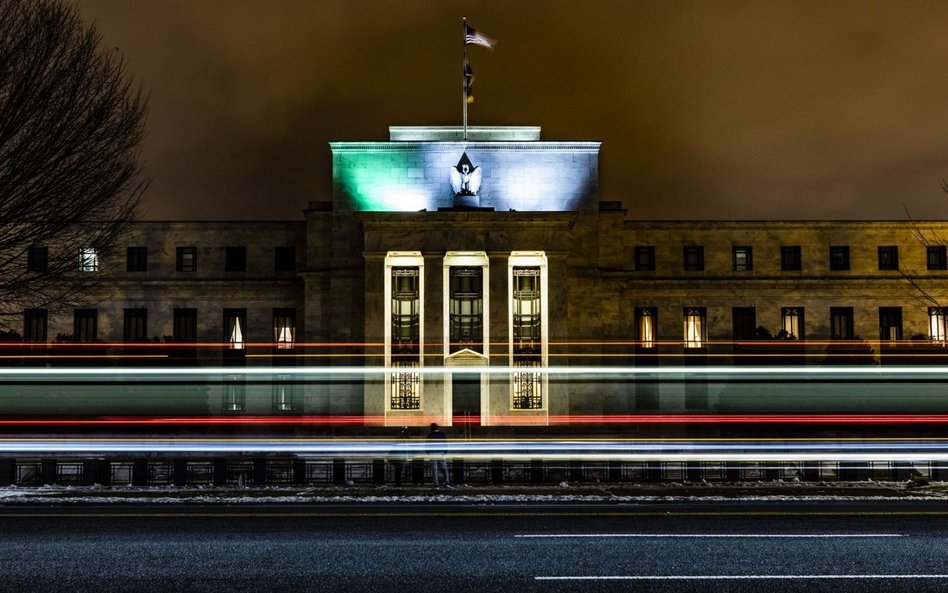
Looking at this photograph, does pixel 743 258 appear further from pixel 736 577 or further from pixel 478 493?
pixel 736 577

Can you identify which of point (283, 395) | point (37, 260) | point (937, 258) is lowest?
point (283, 395)

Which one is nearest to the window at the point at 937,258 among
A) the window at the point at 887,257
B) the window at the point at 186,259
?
the window at the point at 887,257

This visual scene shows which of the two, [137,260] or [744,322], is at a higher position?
[137,260]

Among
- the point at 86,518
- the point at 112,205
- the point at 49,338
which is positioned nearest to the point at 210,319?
the point at 49,338

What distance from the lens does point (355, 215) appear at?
5272 centimetres

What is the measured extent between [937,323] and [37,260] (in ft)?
182

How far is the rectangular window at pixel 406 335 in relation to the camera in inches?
1946

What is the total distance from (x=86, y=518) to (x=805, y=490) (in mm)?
16181

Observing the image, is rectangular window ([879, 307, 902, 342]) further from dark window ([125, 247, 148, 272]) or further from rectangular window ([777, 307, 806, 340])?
dark window ([125, 247, 148, 272])

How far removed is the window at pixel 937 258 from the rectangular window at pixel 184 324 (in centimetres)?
4812

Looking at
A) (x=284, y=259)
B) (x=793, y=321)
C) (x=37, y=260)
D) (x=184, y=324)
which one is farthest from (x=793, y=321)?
(x=37, y=260)

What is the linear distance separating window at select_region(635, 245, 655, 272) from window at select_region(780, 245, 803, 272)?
28.0 feet

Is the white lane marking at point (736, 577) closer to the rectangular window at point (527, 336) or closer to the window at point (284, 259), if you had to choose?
the rectangular window at point (527, 336)

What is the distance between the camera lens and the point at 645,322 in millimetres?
60969
